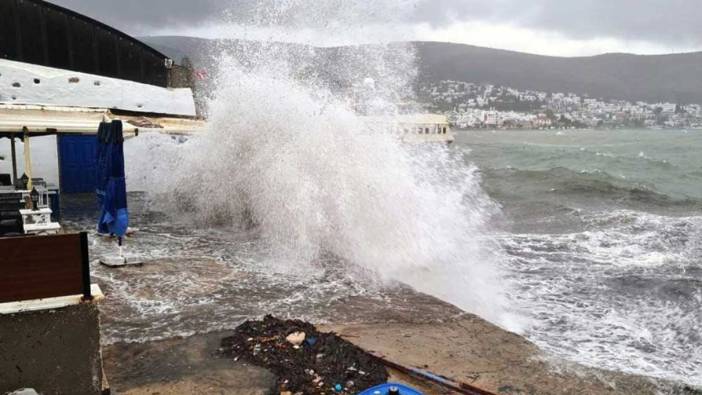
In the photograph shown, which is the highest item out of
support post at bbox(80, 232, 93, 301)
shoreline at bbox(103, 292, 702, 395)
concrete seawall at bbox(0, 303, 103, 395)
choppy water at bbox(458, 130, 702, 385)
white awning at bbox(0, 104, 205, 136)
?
white awning at bbox(0, 104, 205, 136)

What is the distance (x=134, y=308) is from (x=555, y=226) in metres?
12.9

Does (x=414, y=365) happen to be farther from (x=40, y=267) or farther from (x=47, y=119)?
(x=47, y=119)

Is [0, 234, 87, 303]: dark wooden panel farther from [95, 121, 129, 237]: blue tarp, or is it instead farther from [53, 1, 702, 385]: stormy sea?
[95, 121, 129, 237]: blue tarp

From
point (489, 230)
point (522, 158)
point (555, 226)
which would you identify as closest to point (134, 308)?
point (489, 230)

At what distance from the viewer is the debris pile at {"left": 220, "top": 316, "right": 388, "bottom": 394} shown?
4516 mm

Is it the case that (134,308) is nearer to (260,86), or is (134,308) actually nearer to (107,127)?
(107,127)

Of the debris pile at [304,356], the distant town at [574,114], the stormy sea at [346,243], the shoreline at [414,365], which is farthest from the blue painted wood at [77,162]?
the distant town at [574,114]

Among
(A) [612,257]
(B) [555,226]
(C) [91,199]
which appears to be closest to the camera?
(A) [612,257]

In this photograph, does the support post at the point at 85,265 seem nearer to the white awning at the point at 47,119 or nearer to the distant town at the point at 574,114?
the white awning at the point at 47,119

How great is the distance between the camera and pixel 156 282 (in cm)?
723

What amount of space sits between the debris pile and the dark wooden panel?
81.0 inches

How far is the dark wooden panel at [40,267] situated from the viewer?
9.41 ft

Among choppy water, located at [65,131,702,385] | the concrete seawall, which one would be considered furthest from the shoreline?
the concrete seawall

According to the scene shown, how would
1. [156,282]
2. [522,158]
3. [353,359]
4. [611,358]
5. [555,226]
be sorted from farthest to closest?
[522,158] < [555,226] < [156,282] < [611,358] < [353,359]
